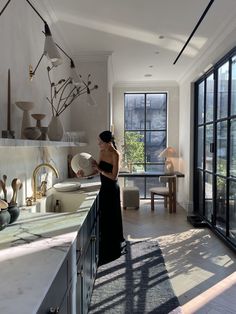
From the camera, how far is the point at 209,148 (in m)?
4.85

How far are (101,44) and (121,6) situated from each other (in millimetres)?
1166

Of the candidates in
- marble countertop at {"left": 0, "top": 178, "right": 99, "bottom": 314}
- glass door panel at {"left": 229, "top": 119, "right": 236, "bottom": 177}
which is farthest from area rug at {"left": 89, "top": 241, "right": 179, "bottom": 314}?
glass door panel at {"left": 229, "top": 119, "right": 236, "bottom": 177}

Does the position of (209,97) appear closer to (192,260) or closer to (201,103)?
(201,103)

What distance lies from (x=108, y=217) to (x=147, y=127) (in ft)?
14.2

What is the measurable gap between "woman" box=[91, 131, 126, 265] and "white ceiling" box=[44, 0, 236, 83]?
4.48ft

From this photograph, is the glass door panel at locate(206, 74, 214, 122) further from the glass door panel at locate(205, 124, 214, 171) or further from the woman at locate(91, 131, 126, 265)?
the woman at locate(91, 131, 126, 265)

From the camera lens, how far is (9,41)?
208 centimetres

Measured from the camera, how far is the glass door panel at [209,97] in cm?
474

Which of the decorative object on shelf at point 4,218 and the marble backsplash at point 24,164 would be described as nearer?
the decorative object on shelf at point 4,218

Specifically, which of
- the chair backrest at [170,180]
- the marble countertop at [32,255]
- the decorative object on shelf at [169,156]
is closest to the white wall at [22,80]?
the marble countertop at [32,255]

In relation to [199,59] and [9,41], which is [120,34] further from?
[9,41]

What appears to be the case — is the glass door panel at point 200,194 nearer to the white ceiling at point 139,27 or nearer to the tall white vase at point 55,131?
the white ceiling at point 139,27

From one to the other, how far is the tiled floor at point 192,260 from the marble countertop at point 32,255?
1.45 meters

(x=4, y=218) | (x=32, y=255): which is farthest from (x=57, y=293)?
(x=4, y=218)
